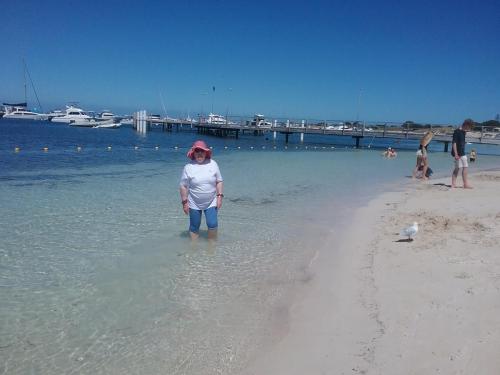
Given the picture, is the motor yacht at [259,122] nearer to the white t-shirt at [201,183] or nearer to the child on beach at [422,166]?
the child on beach at [422,166]

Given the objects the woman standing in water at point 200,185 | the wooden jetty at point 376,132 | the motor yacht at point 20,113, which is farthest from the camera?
the motor yacht at point 20,113

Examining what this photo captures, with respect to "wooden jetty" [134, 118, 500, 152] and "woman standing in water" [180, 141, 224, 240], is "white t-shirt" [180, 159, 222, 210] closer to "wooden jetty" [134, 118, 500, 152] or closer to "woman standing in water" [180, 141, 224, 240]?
"woman standing in water" [180, 141, 224, 240]

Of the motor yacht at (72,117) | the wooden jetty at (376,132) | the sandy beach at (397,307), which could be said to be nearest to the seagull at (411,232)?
the sandy beach at (397,307)

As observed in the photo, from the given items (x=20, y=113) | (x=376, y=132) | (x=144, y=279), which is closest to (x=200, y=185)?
(x=144, y=279)

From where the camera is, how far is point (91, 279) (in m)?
5.12

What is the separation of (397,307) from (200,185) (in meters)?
3.32

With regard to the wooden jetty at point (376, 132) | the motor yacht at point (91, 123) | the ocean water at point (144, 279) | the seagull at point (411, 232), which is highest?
the motor yacht at point (91, 123)

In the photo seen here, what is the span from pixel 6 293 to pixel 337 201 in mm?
8089

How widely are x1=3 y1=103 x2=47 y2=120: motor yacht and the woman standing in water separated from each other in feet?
331

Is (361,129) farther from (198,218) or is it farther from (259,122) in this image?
(198,218)

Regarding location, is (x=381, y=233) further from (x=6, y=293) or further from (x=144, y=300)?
(x=6, y=293)

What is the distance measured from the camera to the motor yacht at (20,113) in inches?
3745

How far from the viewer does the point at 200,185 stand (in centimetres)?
614

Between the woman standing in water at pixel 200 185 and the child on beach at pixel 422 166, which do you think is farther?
the child on beach at pixel 422 166
